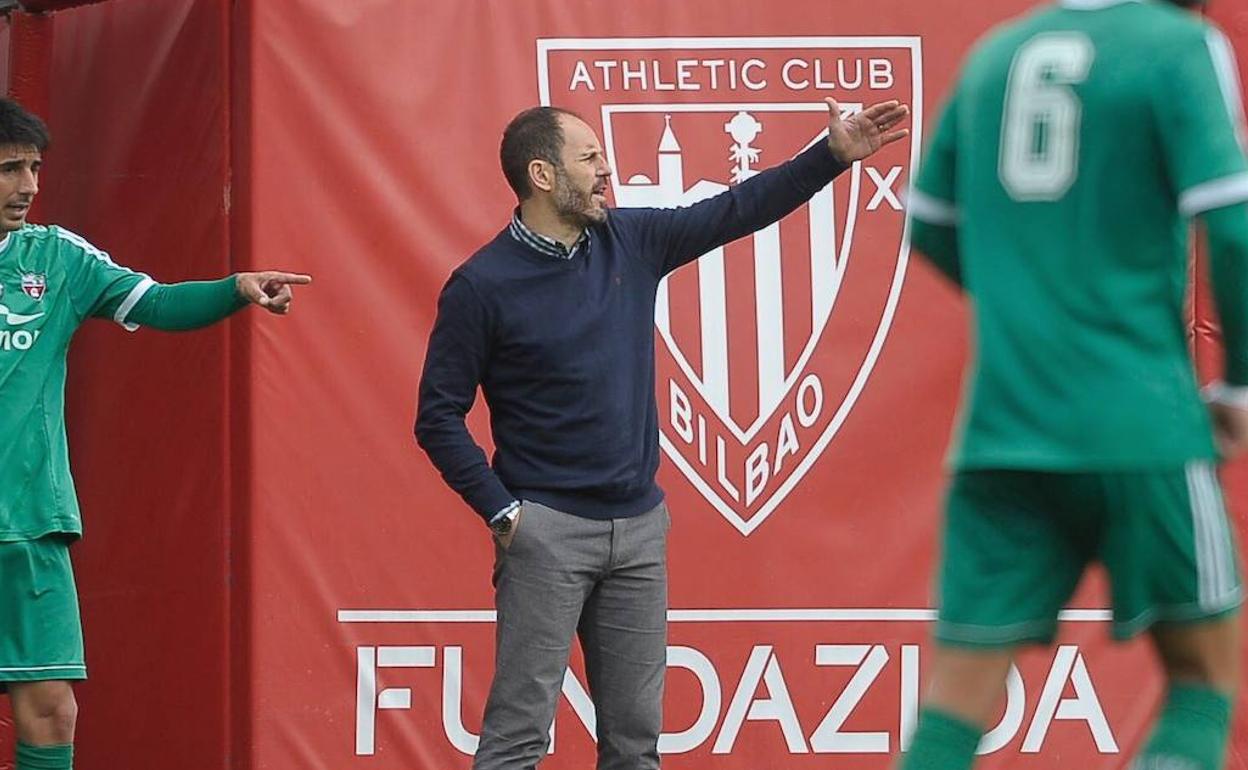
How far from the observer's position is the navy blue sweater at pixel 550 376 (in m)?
5.77

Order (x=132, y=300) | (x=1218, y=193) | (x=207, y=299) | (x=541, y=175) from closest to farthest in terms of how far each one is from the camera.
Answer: (x=1218, y=193) → (x=541, y=175) → (x=207, y=299) → (x=132, y=300)

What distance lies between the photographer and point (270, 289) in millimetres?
5855

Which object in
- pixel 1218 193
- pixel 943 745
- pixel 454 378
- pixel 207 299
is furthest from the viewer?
pixel 207 299

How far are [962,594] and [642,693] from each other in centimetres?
205

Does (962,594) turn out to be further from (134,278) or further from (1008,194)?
(134,278)

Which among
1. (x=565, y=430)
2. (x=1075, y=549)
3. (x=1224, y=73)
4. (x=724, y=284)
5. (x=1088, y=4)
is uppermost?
(x=1088, y=4)

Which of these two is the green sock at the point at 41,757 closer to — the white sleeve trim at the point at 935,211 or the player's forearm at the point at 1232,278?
the white sleeve trim at the point at 935,211

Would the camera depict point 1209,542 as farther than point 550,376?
No

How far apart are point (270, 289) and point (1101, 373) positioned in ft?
8.64

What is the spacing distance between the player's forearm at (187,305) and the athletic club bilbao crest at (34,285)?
0.24 metres

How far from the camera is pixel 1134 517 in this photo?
3.79m

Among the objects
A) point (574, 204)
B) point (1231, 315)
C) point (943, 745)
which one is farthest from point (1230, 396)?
point (574, 204)

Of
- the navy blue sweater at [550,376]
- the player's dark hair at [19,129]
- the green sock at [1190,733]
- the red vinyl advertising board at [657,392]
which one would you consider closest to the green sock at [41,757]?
the red vinyl advertising board at [657,392]

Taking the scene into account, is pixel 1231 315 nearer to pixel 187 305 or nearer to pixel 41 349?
pixel 187 305
